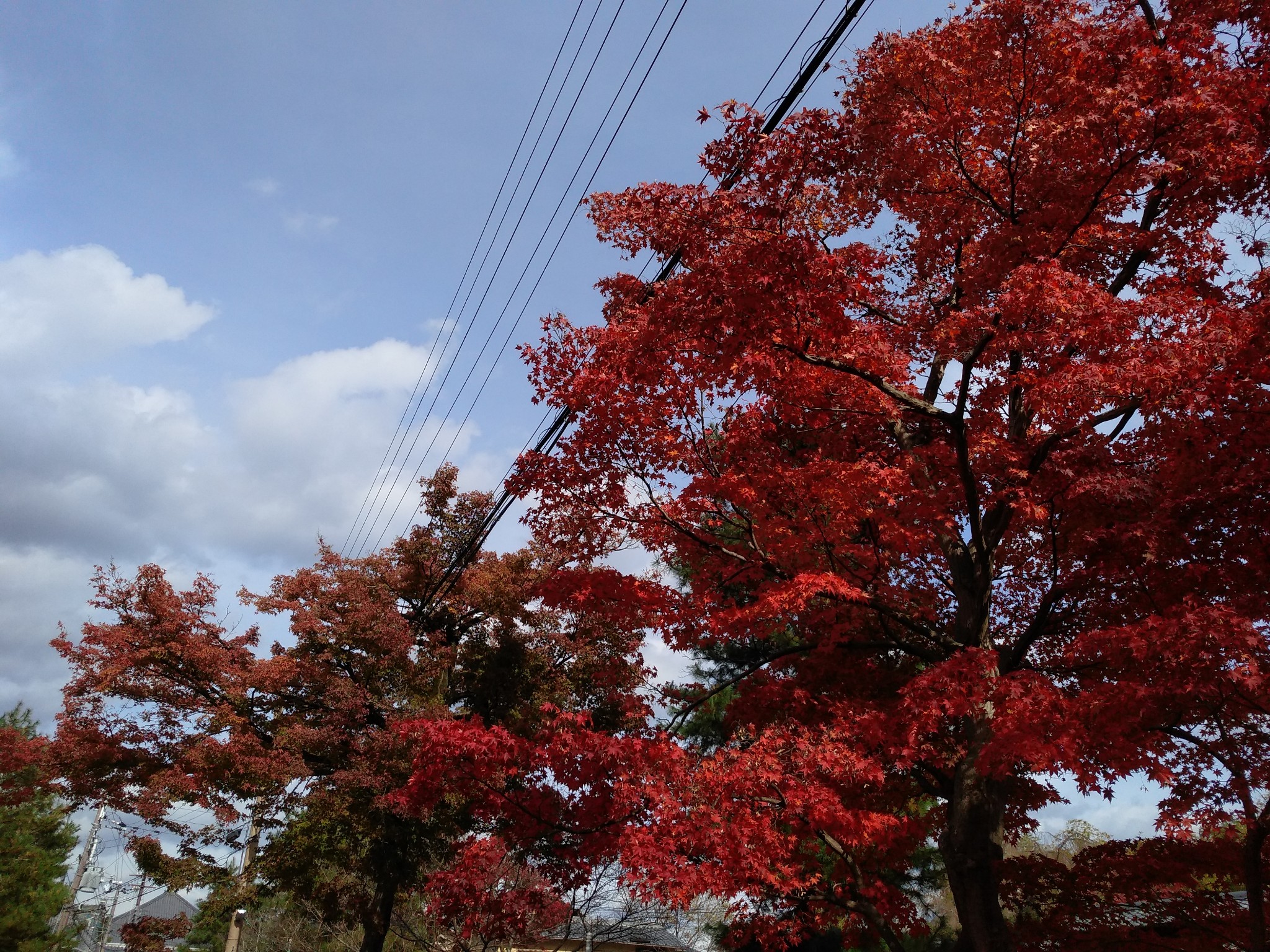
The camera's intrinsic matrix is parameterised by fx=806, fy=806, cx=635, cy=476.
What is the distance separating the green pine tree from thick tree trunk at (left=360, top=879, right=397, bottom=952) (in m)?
15.8

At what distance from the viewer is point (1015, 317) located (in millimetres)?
7297

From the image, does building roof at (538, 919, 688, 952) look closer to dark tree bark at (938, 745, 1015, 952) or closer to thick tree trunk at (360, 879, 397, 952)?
thick tree trunk at (360, 879, 397, 952)

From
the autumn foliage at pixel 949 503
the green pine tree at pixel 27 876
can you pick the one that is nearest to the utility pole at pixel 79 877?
the green pine tree at pixel 27 876

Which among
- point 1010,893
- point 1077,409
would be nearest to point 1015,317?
point 1077,409

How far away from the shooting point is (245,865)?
58.2 feet

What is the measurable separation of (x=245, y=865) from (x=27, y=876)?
21.2m

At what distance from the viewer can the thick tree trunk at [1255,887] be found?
6.28 meters

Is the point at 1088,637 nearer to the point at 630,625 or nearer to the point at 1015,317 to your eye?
the point at 1015,317

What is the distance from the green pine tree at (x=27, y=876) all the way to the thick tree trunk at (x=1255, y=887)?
31.7 metres

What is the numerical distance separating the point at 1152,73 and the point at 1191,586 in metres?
5.00

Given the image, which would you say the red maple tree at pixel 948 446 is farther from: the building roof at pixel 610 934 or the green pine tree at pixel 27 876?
the green pine tree at pixel 27 876

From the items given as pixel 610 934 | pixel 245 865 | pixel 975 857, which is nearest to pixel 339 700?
pixel 245 865

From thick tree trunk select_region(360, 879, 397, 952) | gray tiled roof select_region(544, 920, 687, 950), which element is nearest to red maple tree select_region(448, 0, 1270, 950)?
gray tiled roof select_region(544, 920, 687, 950)

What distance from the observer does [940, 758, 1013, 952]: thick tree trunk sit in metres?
7.93
